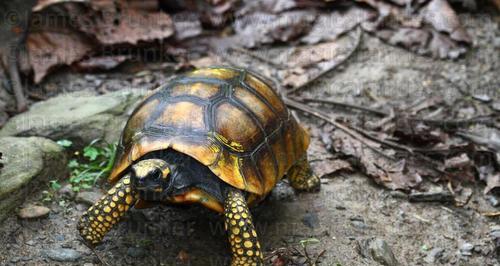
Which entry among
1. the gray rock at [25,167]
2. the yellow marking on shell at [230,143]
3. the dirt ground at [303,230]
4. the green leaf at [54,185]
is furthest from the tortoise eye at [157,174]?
the green leaf at [54,185]

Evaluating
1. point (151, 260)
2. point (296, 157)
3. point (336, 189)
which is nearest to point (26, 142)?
point (151, 260)

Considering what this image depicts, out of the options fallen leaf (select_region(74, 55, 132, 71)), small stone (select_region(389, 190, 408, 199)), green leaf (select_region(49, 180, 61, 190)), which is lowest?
small stone (select_region(389, 190, 408, 199))

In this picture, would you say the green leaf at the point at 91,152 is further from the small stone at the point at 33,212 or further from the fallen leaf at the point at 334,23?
the fallen leaf at the point at 334,23

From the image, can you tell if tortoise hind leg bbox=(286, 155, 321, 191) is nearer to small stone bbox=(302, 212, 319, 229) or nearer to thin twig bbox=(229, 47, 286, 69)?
small stone bbox=(302, 212, 319, 229)

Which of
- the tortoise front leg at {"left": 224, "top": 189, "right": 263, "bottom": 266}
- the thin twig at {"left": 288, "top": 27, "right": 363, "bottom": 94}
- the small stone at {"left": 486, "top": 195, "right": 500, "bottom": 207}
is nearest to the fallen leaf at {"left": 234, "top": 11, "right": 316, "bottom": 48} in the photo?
the thin twig at {"left": 288, "top": 27, "right": 363, "bottom": 94}

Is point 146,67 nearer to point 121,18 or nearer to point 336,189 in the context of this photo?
point 121,18

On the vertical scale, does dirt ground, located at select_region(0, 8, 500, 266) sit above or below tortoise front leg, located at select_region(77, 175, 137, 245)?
below

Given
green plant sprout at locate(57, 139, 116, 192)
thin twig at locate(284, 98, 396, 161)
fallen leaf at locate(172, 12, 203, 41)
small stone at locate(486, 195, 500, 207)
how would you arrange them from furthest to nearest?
fallen leaf at locate(172, 12, 203, 41), thin twig at locate(284, 98, 396, 161), small stone at locate(486, 195, 500, 207), green plant sprout at locate(57, 139, 116, 192)
